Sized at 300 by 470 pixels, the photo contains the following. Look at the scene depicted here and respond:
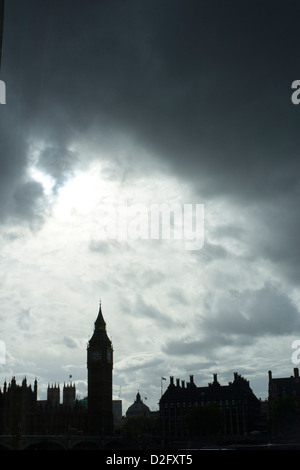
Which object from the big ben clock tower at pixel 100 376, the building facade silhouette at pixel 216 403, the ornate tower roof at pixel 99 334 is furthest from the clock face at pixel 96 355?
the building facade silhouette at pixel 216 403

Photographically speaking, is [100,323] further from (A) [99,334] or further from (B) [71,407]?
(B) [71,407]

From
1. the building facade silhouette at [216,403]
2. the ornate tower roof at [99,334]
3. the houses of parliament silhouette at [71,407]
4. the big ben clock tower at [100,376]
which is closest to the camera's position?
the houses of parliament silhouette at [71,407]

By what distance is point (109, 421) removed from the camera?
159000 millimetres

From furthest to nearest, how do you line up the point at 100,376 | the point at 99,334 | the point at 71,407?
the point at 99,334 → the point at 100,376 → the point at 71,407

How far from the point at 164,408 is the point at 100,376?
25.9 m

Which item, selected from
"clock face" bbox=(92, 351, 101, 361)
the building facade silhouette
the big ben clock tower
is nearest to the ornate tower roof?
the big ben clock tower

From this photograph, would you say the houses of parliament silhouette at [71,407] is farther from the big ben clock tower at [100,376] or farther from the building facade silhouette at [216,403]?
the building facade silhouette at [216,403]

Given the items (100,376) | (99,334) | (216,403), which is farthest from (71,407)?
(216,403)

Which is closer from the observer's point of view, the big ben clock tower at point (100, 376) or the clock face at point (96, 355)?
the big ben clock tower at point (100, 376)

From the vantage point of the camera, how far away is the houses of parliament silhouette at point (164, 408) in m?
120

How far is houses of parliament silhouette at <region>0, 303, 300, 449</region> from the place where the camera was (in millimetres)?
120500

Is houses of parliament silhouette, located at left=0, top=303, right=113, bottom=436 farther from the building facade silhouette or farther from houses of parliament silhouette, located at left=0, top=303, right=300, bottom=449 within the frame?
the building facade silhouette

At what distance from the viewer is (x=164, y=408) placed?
150875 mm
